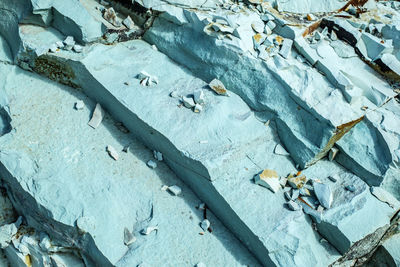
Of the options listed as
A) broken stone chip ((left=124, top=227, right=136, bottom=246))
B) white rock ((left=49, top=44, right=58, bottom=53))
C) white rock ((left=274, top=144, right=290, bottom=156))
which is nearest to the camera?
broken stone chip ((left=124, top=227, right=136, bottom=246))

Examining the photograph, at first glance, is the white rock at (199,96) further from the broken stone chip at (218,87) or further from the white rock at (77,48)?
the white rock at (77,48)

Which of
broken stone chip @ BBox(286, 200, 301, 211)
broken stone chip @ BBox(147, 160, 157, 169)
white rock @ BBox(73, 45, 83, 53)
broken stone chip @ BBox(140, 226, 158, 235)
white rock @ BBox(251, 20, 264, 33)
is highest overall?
white rock @ BBox(251, 20, 264, 33)

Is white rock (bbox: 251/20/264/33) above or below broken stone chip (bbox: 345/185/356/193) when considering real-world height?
above

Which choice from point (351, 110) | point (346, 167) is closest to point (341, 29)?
point (351, 110)

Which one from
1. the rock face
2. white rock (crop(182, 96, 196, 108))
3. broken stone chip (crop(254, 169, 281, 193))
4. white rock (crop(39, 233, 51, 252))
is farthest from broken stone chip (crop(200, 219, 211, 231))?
white rock (crop(39, 233, 51, 252))

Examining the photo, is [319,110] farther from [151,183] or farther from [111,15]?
[111,15]

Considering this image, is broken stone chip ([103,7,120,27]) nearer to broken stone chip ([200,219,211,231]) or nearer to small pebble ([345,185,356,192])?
broken stone chip ([200,219,211,231])

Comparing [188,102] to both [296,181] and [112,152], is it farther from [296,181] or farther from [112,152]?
[296,181]
